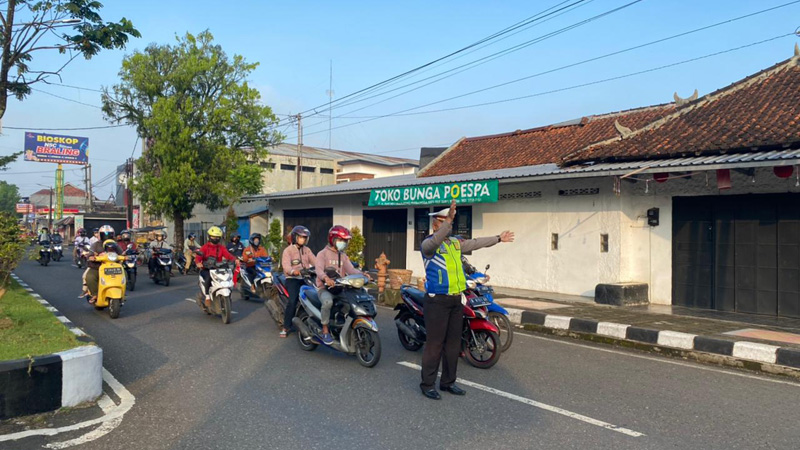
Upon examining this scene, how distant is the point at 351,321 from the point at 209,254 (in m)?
4.46

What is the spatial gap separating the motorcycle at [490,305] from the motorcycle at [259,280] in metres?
6.08

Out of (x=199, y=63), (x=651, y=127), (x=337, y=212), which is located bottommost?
(x=337, y=212)

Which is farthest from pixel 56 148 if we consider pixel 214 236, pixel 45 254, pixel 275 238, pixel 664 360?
pixel 664 360

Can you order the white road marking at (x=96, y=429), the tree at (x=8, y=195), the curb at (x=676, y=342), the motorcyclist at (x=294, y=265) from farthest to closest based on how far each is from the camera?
1. the tree at (x=8, y=195)
2. the motorcyclist at (x=294, y=265)
3. the curb at (x=676, y=342)
4. the white road marking at (x=96, y=429)

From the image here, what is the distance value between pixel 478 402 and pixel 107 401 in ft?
11.1

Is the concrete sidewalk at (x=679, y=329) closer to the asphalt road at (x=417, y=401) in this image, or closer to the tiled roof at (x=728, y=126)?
the asphalt road at (x=417, y=401)

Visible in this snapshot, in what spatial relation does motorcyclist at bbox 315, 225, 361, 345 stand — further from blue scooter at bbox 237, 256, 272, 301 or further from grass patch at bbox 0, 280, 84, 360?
blue scooter at bbox 237, 256, 272, 301

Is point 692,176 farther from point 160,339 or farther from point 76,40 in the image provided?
point 76,40

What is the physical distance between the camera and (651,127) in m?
13.4

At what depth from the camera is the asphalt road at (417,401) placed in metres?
4.52

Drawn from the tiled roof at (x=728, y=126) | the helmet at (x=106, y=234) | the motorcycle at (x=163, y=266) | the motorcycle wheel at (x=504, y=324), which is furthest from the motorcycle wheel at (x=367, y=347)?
the motorcycle at (x=163, y=266)

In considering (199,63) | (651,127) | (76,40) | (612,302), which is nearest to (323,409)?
(76,40)

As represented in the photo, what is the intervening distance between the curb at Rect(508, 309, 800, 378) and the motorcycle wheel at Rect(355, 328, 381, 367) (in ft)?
13.2

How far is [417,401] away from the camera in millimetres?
5543
